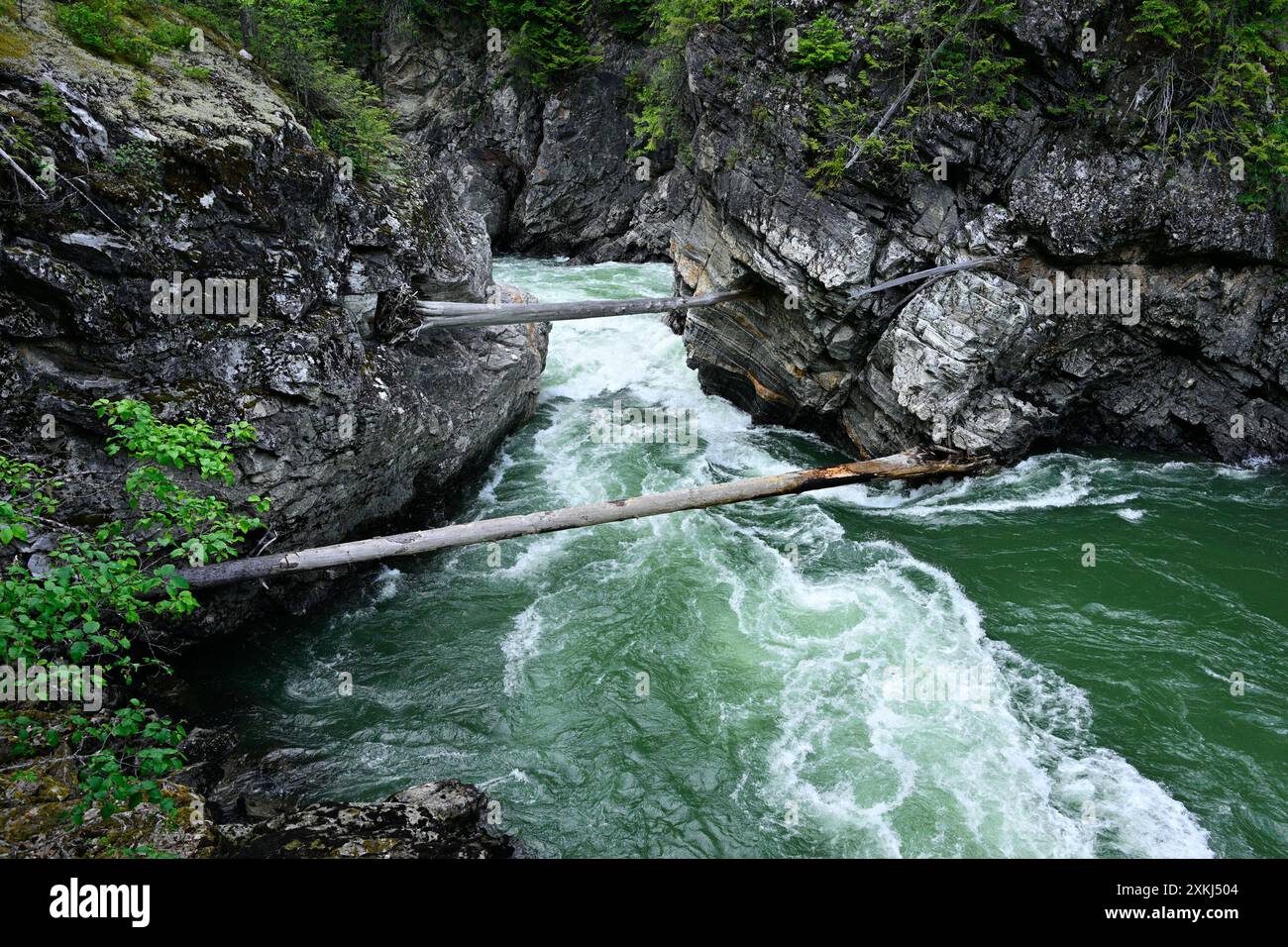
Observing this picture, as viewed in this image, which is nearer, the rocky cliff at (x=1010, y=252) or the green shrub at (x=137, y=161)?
the green shrub at (x=137, y=161)

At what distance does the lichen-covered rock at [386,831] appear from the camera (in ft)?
19.9

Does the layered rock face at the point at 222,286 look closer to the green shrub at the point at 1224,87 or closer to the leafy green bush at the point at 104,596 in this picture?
the leafy green bush at the point at 104,596

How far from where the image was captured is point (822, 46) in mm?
12477

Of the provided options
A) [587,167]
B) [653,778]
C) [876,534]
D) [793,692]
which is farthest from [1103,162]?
[587,167]

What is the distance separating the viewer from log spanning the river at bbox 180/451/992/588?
852 centimetres

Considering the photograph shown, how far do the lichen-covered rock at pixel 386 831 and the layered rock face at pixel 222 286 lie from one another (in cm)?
389

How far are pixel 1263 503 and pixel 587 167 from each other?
21696 mm

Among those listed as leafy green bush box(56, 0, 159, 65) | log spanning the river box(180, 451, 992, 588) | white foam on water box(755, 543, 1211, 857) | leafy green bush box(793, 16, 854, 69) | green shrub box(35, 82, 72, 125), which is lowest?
white foam on water box(755, 543, 1211, 857)

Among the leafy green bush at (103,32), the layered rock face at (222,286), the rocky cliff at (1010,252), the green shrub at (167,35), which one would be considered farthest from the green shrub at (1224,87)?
the leafy green bush at (103,32)

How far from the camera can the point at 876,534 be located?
38.9ft

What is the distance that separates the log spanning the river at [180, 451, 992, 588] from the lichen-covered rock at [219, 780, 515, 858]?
2.88m

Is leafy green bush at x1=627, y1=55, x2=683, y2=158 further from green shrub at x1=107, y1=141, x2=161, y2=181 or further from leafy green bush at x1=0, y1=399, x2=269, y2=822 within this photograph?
leafy green bush at x1=0, y1=399, x2=269, y2=822

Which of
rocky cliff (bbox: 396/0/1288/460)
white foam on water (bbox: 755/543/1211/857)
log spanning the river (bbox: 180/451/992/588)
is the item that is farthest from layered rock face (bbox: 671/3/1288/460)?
white foam on water (bbox: 755/543/1211/857)
